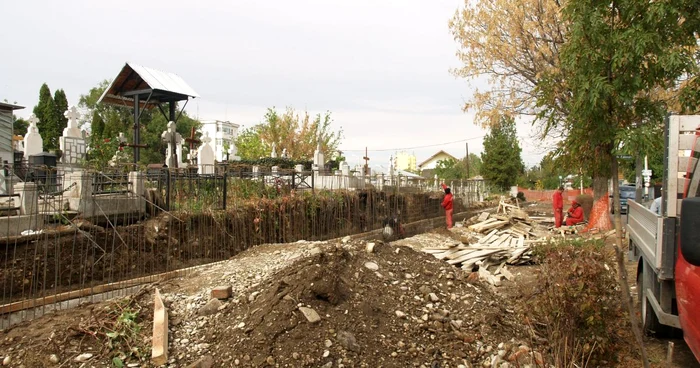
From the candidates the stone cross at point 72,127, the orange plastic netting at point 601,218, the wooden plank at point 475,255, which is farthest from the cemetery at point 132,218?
the orange plastic netting at point 601,218

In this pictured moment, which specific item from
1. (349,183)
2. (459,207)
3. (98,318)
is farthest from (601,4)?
(459,207)

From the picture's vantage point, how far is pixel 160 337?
5.11 m

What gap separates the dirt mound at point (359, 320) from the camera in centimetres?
479

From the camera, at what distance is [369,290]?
5.89 meters

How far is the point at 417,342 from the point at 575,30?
4.27 m

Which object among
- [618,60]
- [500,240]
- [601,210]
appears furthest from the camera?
[601,210]

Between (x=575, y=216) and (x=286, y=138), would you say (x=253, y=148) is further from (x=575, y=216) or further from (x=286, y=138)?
(x=575, y=216)

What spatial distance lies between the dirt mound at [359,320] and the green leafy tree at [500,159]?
134 ft

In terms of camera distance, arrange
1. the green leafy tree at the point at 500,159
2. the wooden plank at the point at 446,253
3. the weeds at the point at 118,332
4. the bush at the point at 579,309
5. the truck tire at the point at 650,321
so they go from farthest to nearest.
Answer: the green leafy tree at the point at 500,159 < the wooden plank at the point at 446,253 < the truck tire at the point at 650,321 < the weeds at the point at 118,332 < the bush at the point at 579,309

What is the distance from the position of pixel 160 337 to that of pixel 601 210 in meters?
14.4

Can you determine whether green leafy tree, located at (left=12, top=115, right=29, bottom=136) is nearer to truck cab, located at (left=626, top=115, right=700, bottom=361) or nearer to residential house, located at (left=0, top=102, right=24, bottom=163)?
residential house, located at (left=0, top=102, right=24, bottom=163)

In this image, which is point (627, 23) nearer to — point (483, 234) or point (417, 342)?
point (417, 342)

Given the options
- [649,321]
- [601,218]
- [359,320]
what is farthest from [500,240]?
[359,320]

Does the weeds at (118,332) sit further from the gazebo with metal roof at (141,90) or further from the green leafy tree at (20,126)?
the green leafy tree at (20,126)
